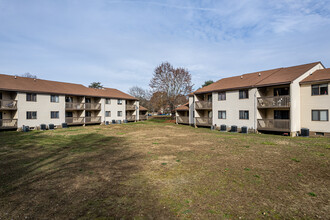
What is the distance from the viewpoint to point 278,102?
760 inches

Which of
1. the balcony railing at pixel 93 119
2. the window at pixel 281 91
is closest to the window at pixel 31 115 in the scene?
the balcony railing at pixel 93 119

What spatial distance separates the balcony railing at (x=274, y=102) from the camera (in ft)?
61.0

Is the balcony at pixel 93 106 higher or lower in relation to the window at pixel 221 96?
lower

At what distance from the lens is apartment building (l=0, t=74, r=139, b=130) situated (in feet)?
75.4

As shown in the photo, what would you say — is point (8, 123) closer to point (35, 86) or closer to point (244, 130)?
point (35, 86)

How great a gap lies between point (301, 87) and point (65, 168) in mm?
24014

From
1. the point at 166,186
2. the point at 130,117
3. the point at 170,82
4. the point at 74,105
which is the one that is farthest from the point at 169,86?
the point at 166,186

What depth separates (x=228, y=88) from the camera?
2389cm

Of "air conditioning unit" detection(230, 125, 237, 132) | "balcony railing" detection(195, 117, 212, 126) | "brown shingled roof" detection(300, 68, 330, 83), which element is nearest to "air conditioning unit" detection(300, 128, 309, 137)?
"brown shingled roof" detection(300, 68, 330, 83)

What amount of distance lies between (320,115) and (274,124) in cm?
428

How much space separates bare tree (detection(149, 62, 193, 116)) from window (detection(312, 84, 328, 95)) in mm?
28507

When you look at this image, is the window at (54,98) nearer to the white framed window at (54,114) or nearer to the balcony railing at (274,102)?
the white framed window at (54,114)

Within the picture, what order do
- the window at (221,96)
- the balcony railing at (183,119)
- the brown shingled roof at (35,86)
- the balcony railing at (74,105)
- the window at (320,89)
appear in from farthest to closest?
the balcony railing at (183,119), the balcony railing at (74,105), the window at (221,96), the brown shingled roof at (35,86), the window at (320,89)

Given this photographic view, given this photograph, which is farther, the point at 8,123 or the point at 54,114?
the point at 54,114
